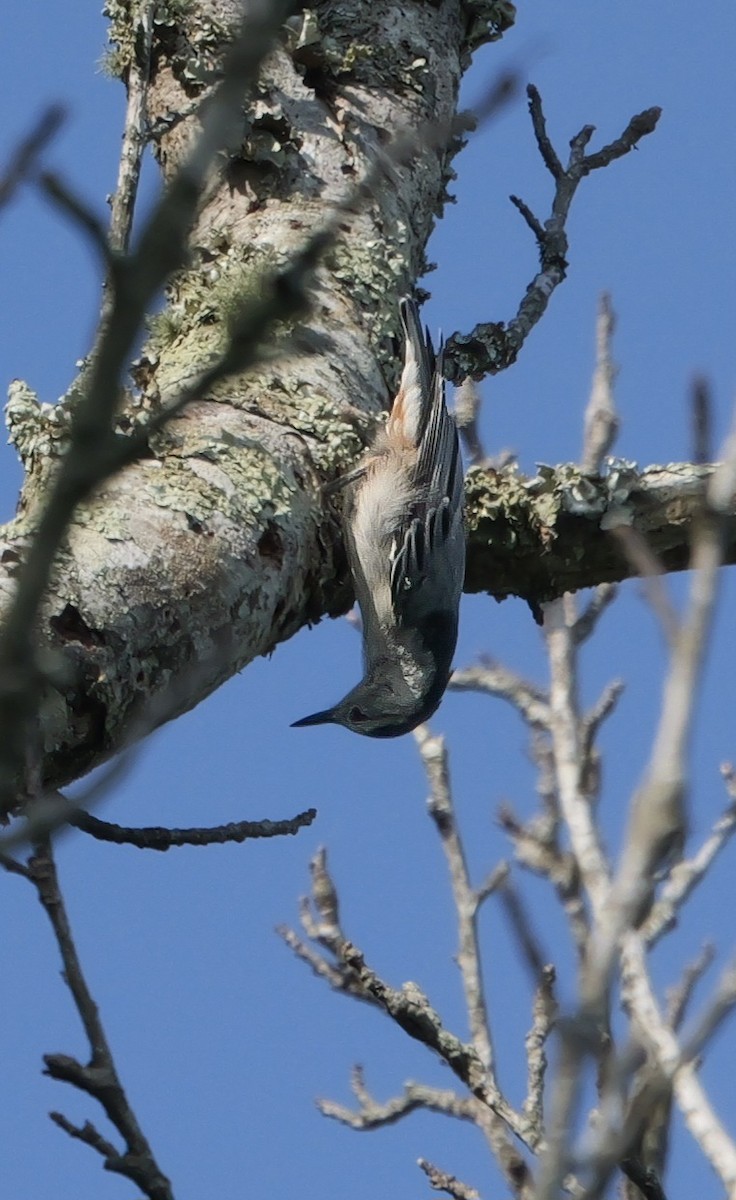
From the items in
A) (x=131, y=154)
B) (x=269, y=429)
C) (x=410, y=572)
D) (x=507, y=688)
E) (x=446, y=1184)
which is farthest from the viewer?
(x=507, y=688)

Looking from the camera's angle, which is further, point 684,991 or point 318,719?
point 318,719

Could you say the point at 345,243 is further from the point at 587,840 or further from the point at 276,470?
the point at 587,840

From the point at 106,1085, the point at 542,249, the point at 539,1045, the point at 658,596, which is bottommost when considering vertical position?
the point at 106,1085

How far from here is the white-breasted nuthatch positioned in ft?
15.4

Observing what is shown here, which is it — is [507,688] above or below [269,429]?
above

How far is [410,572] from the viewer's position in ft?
16.5

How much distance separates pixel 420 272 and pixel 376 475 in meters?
Answer: 0.56

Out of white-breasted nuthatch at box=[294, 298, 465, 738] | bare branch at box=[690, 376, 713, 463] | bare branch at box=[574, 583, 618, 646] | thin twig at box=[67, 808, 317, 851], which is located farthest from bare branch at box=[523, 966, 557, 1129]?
bare branch at box=[574, 583, 618, 646]

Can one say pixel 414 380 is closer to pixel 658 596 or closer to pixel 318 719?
pixel 318 719

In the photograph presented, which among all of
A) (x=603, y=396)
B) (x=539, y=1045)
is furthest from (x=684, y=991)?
(x=603, y=396)

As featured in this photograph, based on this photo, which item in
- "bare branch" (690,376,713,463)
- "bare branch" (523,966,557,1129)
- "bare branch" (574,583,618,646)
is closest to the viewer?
"bare branch" (690,376,713,463)

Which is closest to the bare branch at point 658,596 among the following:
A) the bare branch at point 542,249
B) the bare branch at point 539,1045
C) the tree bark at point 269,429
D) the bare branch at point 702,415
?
the bare branch at point 702,415

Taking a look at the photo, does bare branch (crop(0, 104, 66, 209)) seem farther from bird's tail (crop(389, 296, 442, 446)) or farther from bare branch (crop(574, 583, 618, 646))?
bare branch (crop(574, 583, 618, 646))

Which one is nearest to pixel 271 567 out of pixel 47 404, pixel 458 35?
pixel 47 404
